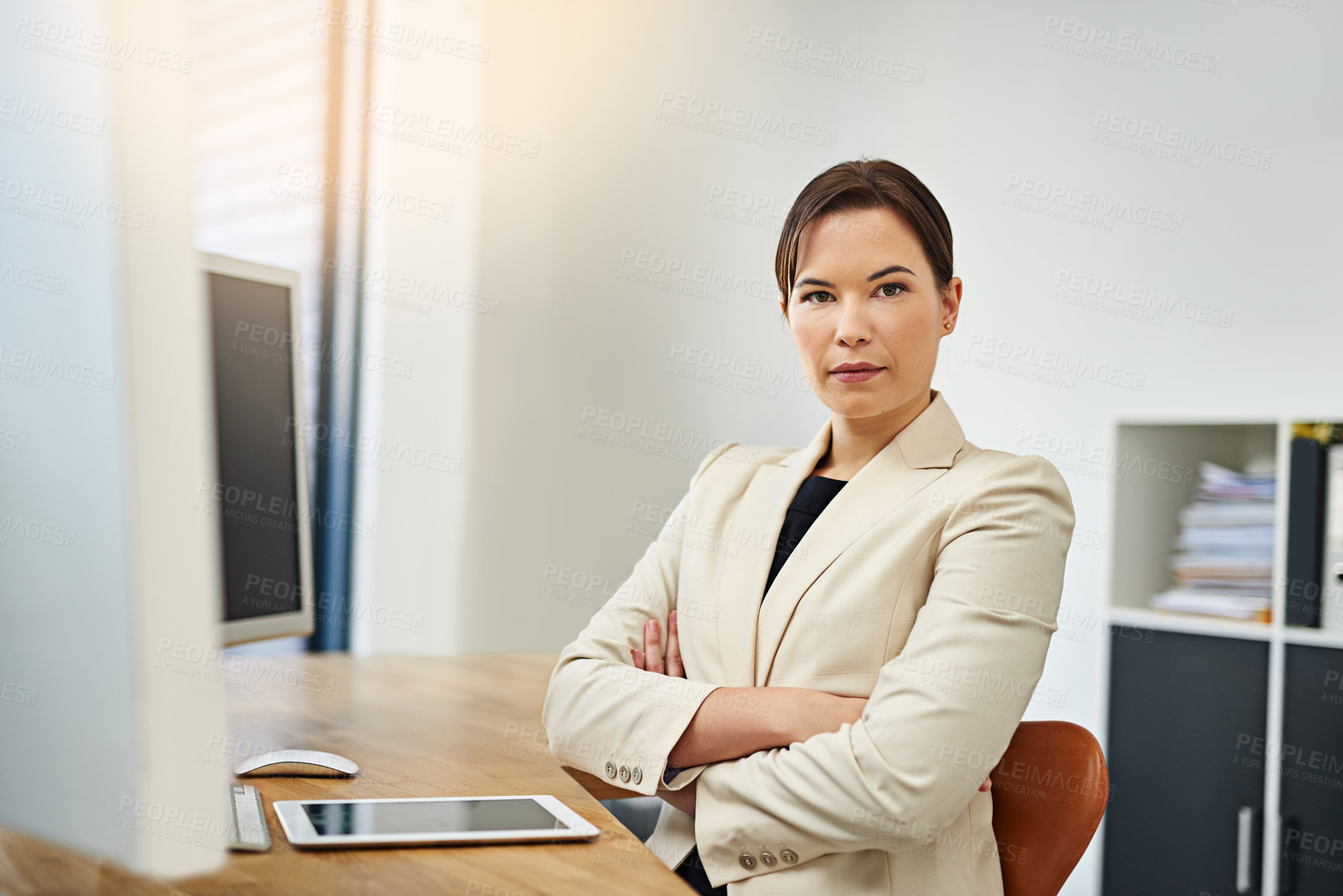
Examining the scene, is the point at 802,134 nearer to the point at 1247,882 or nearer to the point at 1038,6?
the point at 1038,6

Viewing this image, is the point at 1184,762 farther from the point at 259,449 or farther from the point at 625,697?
the point at 259,449

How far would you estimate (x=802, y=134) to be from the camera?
422cm

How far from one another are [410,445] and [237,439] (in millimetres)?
2406

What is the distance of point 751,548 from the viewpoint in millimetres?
1585

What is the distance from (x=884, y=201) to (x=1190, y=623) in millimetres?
1877

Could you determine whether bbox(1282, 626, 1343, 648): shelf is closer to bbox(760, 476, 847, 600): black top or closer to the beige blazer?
the beige blazer

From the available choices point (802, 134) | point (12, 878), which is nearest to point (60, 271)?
point (12, 878)

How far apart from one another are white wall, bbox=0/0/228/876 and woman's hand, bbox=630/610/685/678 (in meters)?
1.09

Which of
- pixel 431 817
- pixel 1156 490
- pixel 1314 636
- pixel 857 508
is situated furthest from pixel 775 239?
pixel 431 817

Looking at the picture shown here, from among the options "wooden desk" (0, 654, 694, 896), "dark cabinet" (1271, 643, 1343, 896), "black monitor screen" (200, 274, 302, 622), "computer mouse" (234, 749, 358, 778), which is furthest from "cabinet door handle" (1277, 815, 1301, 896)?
"black monitor screen" (200, 274, 302, 622)

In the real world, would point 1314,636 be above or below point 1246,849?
above

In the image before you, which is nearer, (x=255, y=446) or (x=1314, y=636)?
(x=255, y=446)

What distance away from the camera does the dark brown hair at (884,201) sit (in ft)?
4.99

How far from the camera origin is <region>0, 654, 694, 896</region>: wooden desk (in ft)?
3.26
